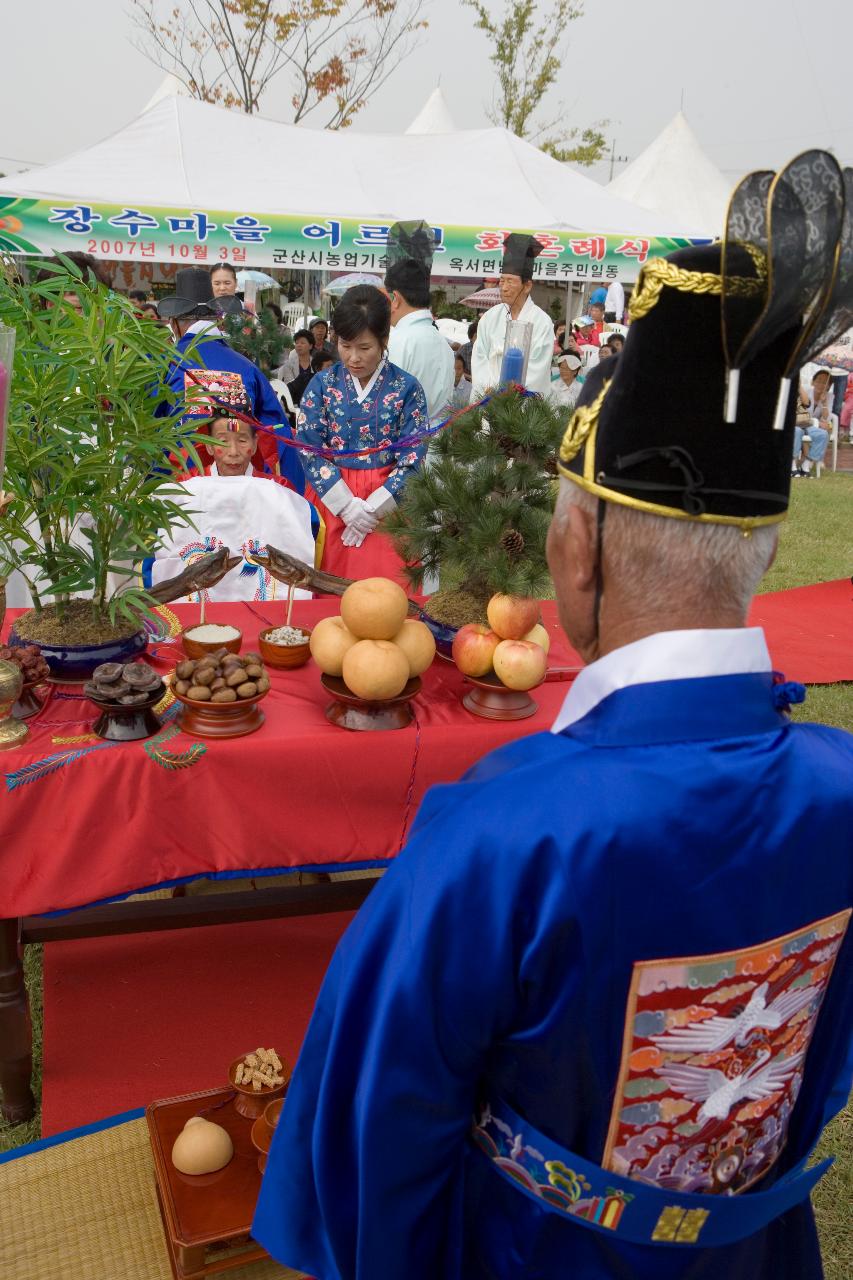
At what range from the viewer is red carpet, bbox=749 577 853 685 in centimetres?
505

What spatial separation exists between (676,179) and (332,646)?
15381 millimetres

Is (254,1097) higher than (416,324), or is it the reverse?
(416,324)

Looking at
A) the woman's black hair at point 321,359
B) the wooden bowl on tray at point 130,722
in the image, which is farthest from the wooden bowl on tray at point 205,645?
the woman's black hair at point 321,359

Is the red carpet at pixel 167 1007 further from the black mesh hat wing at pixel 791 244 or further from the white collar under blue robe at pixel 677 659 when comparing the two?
the black mesh hat wing at pixel 791 244

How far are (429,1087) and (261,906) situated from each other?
1.59 meters

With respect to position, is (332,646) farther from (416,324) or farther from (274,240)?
(274,240)

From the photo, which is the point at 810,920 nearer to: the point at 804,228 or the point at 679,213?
the point at 804,228

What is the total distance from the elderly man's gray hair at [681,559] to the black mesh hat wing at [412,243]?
4517 millimetres

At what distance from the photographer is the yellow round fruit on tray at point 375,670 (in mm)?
2031

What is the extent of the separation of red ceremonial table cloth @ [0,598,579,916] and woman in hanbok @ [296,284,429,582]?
6.34ft

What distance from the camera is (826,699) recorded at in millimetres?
4707

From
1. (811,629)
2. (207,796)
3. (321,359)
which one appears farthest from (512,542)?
(321,359)

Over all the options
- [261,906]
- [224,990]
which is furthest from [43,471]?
[224,990]

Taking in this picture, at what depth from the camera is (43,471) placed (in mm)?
2049
